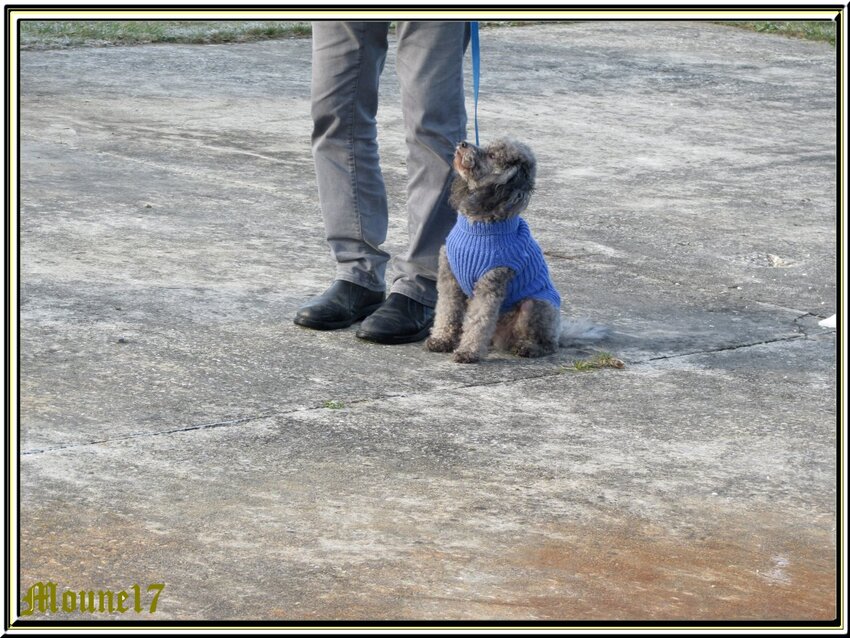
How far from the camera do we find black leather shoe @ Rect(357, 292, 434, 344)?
491cm

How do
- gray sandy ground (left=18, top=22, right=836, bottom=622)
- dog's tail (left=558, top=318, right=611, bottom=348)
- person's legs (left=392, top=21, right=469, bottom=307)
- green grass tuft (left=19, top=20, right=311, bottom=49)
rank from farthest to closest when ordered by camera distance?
green grass tuft (left=19, top=20, right=311, bottom=49)
dog's tail (left=558, top=318, right=611, bottom=348)
person's legs (left=392, top=21, right=469, bottom=307)
gray sandy ground (left=18, top=22, right=836, bottom=622)

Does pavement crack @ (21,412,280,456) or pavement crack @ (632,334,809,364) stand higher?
pavement crack @ (632,334,809,364)

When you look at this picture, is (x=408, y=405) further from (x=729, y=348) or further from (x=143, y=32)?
(x=143, y=32)

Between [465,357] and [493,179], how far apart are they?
2.01 ft

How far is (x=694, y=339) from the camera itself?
5.10 m

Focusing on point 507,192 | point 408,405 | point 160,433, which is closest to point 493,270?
point 507,192

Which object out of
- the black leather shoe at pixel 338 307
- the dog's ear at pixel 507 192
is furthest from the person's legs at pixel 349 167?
the dog's ear at pixel 507 192

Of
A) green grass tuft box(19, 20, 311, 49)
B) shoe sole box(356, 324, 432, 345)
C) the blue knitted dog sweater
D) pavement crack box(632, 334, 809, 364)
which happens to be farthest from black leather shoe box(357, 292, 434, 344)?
green grass tuft box(19, 20, 311, 49)

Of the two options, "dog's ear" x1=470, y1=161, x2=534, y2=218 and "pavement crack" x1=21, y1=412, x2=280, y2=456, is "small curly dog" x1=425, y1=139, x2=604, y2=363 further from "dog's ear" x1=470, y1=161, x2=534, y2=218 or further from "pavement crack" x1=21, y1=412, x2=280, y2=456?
"pavement crack" x1=21, y1=412, x2=280, y2=456

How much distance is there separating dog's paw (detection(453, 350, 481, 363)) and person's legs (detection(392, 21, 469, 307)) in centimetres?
36

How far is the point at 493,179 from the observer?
181 inches
